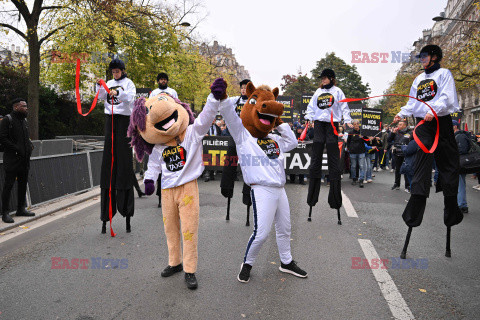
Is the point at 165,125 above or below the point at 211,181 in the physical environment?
above

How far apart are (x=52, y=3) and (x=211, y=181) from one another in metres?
10.3

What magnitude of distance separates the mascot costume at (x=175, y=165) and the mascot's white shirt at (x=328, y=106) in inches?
103

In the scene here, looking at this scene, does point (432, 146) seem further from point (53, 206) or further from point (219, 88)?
point (53, 206)

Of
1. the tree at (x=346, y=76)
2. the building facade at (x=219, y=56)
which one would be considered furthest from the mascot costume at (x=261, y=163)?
the tree at (x=346, y=76)

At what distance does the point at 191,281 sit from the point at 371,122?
37.1ft

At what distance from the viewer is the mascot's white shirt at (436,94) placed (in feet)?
13.7

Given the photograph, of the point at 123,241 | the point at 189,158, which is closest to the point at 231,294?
the point at 189,158

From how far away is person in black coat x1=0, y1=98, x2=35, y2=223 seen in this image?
588 centimetres

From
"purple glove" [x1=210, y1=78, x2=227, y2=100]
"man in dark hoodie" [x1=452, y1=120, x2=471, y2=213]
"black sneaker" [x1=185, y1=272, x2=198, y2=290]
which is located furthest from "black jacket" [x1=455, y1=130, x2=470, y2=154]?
"black sneaker" [x1=185, y1=272, x2=198, y2=290]

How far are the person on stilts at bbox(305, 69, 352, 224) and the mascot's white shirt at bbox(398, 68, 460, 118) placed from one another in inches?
49.4

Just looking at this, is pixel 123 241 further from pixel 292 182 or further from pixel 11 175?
pixel 292 182

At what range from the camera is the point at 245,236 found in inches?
199

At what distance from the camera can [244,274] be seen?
3555 millimetres

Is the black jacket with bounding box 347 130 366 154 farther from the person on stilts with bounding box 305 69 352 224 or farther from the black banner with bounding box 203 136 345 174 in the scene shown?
the person on stilts with bounding box 305 69 352 224
